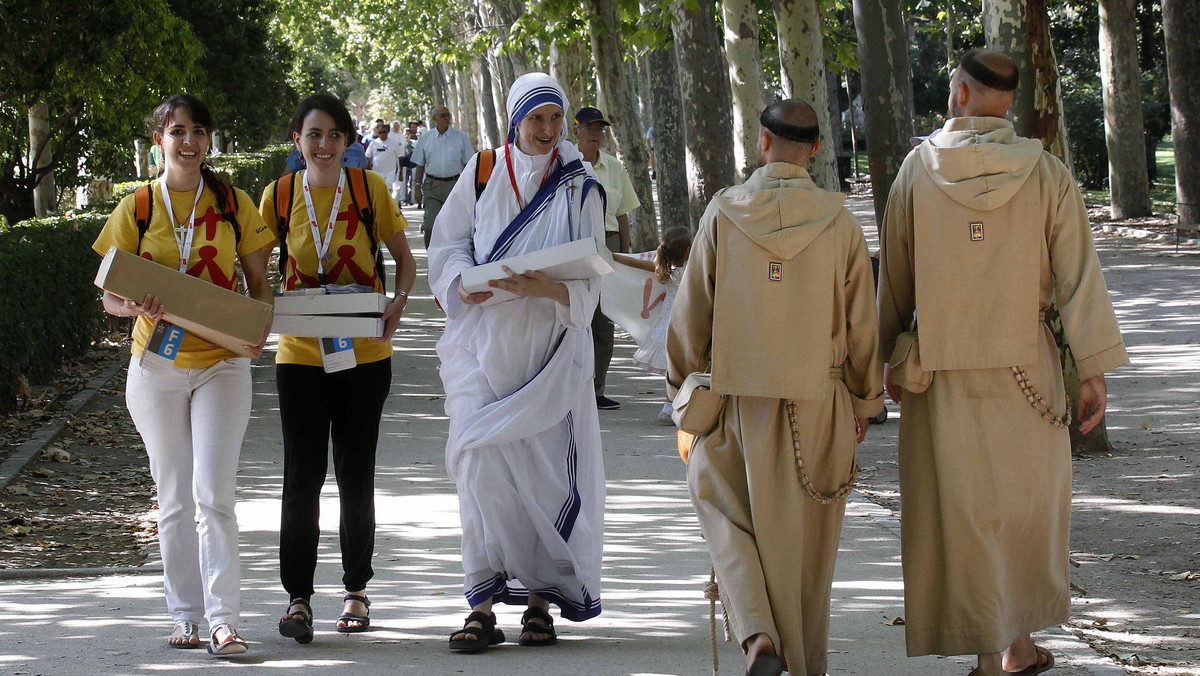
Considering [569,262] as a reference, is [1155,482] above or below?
below

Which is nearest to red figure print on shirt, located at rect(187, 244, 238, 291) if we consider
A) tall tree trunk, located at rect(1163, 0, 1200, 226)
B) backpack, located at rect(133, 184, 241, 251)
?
backpack, located at rect(133, 184, 241, 251)

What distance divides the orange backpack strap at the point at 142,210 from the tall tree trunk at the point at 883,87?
25.5 ft

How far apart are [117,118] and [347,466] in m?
12.4

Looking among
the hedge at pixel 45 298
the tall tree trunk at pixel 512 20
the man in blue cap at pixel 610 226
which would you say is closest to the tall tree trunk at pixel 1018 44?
the man in blue cap at pixel 610 226

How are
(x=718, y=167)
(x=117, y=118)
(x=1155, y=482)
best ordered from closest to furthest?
1. (x=1155, y=482)
2. (x=718, y=167)
3. (x=117, y=118)

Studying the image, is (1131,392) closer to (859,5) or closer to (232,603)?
(859,5)

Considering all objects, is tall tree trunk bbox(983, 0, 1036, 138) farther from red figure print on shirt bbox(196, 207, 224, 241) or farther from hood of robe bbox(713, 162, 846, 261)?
red figure print on shirt bbox(196, 207, 224, 241)

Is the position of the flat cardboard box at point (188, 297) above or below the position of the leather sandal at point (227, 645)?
above

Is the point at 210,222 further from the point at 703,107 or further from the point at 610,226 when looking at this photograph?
the point at 703,107

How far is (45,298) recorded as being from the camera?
1133 centimetres

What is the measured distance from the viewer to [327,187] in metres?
5.64

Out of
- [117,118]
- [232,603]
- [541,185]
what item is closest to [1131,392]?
[541,185]

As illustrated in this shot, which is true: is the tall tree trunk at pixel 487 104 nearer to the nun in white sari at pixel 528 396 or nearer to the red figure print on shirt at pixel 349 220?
the red figure print on shirt at pixel 349 220

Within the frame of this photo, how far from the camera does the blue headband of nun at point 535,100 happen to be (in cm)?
543
